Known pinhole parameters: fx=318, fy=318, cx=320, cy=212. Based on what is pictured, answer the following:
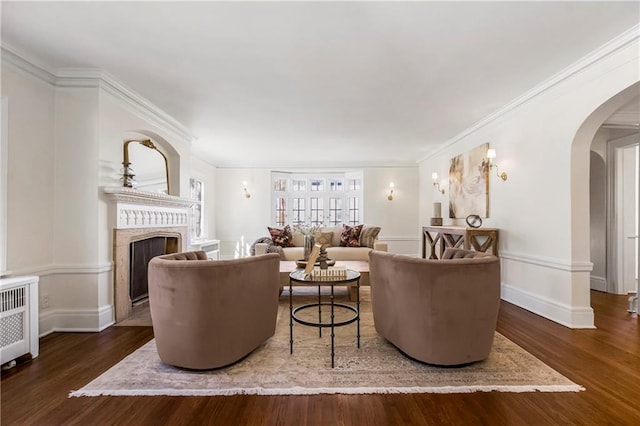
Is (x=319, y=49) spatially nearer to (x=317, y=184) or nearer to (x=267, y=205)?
(x=267, y=205)

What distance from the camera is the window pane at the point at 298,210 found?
8.20 meters

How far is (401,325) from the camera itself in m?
2.40

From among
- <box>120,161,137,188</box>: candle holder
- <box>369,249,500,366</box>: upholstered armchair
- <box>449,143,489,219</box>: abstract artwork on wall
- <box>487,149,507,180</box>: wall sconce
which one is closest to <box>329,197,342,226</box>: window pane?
<box>449,143,489,219</box>: abstract artwork on wall

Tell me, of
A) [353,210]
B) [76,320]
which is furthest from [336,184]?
[76,320]

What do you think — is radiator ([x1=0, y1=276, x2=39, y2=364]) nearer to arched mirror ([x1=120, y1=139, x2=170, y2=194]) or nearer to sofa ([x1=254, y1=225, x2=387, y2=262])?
arched mirror ([x1=120, y1=139, x2=170, y2=194])

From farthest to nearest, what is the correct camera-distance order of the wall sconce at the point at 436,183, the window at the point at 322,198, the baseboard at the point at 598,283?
the window at the point at 322,198 < the wall sconce at the point at 436,183 < the baseboard at the point at 598,283

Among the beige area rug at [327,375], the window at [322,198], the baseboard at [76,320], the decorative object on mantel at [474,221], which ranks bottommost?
the beige area rug at [327,375]

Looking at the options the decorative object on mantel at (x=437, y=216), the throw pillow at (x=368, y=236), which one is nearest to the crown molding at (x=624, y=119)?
the decorative object on mantel at (x=437, y=216)

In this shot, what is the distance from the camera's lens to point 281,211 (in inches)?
319

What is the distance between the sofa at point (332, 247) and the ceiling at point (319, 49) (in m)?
2.24

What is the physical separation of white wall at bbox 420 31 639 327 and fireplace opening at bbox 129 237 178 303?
4.66 metres

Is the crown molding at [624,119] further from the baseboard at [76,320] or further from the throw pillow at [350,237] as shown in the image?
the baseboard at [76,320]

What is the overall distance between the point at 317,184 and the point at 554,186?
220 inches

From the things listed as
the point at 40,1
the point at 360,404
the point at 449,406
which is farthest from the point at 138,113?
the point at 449,406
